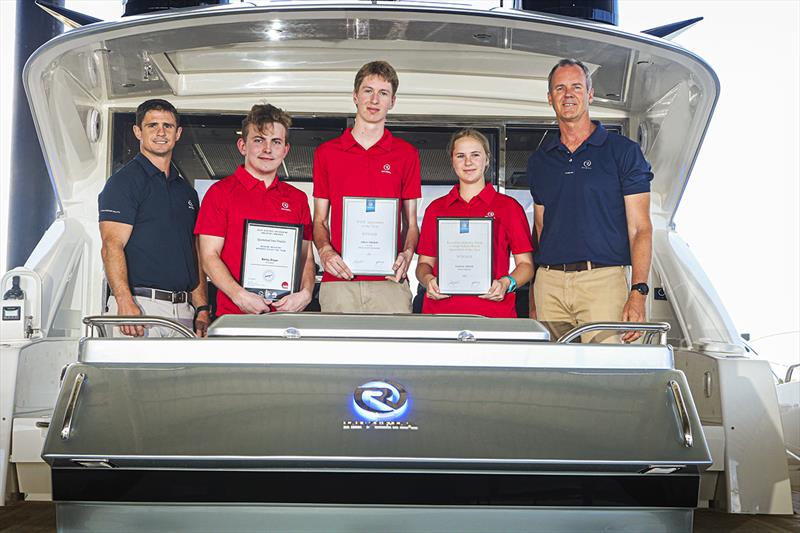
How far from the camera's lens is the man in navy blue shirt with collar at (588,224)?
351 cm

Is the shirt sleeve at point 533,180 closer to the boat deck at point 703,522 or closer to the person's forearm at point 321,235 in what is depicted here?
the person's forearm at point 321,235

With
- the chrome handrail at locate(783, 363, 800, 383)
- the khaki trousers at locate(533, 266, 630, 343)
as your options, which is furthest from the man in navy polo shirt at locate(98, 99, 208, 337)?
the chrome handrail at locate(783, 363, 800, 383)

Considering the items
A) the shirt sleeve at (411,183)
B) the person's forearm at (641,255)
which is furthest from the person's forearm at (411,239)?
the person's forearm at (641,255)

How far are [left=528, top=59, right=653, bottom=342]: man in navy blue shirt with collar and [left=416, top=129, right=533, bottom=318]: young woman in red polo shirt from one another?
0.34 ft

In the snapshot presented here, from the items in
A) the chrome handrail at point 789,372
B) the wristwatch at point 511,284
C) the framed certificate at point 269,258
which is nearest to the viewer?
the framed certificate at point 269,258

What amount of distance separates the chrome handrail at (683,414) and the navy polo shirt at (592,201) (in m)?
1.39

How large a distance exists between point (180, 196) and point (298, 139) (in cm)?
71

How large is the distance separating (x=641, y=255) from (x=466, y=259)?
0.73 meters

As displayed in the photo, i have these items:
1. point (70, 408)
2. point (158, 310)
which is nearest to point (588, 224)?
point (158, 310)

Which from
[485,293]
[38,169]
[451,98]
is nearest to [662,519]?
[485,293]

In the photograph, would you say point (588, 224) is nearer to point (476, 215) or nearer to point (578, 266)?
point (578, 266)

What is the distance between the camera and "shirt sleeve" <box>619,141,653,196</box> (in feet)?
11.6

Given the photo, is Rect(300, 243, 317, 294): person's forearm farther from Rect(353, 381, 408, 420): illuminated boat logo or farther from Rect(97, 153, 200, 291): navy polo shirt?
Rect(353, 381, 408, 420): illuminated boat logo

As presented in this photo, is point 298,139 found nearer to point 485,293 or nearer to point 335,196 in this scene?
point 335,196
